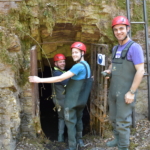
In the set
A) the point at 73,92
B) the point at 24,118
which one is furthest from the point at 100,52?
the point at 24,118

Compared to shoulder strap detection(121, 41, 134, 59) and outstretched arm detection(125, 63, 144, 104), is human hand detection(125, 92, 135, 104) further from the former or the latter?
shoulder strap detection(121, 41, 134, 59)

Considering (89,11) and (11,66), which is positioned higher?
(89,11)

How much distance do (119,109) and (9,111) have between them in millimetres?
2040

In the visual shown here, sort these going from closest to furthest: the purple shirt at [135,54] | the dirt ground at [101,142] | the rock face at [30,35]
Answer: the purple shirt at [135,54] < the rock face at [30,35] < the dirt ground at [101,142]

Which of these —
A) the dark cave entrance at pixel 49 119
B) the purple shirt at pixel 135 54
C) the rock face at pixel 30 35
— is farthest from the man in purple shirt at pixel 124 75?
the dark cave entrance at pixel 49 119

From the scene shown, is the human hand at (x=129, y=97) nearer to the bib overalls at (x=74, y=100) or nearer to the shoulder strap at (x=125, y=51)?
the shoulder strap at (x=125, y=51)

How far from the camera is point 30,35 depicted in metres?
4.06

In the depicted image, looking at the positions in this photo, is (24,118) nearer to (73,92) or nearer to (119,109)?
(73,92)

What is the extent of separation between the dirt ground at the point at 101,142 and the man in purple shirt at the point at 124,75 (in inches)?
30.1

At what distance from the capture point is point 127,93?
9.71ft

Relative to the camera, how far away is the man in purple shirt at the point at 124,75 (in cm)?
284

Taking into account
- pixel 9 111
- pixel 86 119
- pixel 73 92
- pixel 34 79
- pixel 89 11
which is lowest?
pixel 86 119

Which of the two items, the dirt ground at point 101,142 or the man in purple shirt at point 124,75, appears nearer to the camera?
the man in purple shirt at point 124,75

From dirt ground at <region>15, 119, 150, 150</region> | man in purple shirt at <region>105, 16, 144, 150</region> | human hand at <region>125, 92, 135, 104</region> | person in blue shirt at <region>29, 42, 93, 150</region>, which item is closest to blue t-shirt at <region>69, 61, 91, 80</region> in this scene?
person in blue shirt at <region>29, 42, 93, 150</region>
